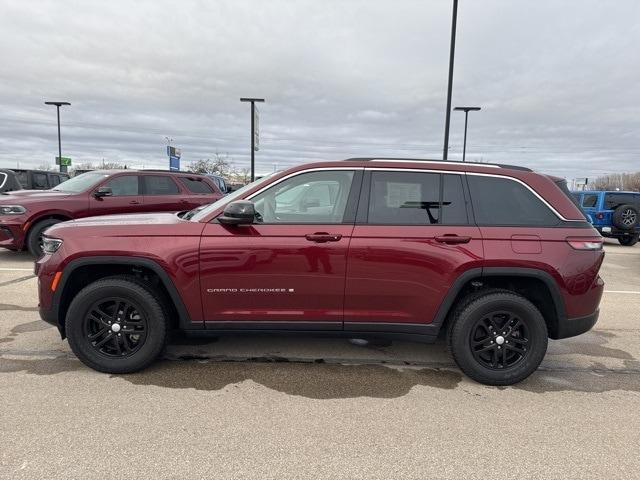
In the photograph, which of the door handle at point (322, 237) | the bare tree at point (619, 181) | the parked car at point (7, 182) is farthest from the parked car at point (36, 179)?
the bare tree at point (619, 181)

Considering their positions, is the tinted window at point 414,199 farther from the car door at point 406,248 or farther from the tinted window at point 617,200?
the tinted window at point 617,200

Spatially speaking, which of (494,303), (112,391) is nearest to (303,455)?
(112,391)

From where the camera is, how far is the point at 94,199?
8.70 m

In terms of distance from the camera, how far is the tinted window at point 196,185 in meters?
9.97

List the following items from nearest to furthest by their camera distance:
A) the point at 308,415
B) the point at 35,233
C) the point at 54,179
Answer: the point at 308,415 → the point at 35,233 → the point at 54,179

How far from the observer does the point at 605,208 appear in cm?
1420

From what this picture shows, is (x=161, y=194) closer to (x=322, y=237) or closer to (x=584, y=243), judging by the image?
(x=322, y=237)

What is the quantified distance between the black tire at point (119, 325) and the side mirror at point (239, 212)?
35.1 inches

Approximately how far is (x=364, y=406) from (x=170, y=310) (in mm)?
1736

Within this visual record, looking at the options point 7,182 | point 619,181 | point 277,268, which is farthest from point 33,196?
point 619,181

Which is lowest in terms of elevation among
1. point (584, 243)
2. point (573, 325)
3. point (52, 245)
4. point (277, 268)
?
point (573, 325)

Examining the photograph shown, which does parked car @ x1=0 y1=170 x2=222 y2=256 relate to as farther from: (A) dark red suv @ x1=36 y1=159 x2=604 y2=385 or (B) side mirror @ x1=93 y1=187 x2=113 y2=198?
(A) dark red suv @ x1=36 y1=159 x2=604 y2=385

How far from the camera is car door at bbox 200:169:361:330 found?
3512 mm

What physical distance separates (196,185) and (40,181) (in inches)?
301
